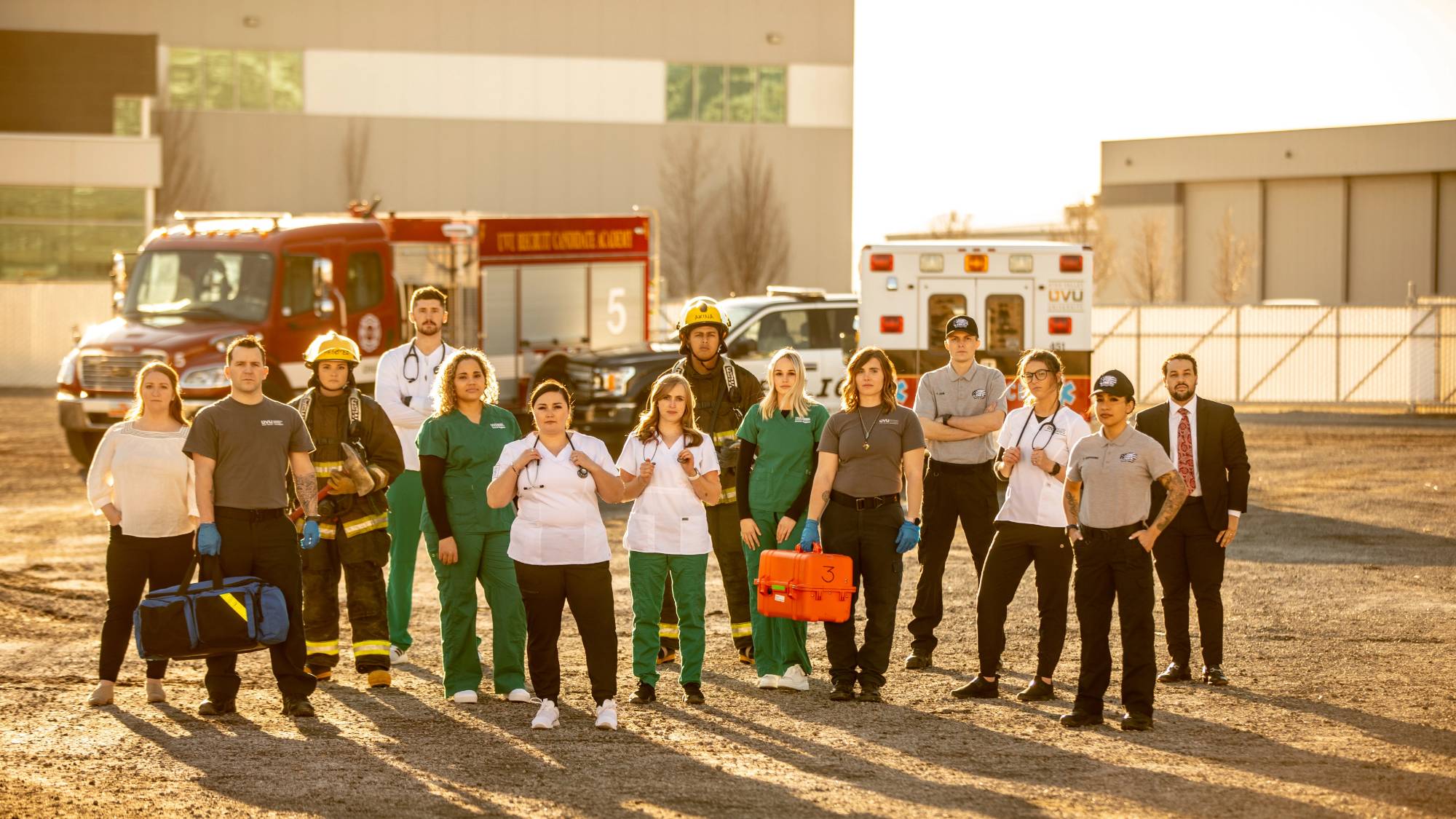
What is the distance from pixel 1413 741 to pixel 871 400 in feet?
10.0

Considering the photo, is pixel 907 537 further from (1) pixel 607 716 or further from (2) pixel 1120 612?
(1) pixel 607 716

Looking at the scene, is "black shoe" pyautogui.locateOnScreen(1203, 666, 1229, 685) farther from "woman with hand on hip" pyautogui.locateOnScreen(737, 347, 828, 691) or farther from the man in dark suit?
"woman with hand on hip" pyautogui.locateOnScreen(737, 347, 828, 691)

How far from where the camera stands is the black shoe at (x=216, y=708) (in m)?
8.64

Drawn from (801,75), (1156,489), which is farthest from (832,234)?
(1156,489)

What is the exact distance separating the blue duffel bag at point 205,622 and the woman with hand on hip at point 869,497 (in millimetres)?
2724

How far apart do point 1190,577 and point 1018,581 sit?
1.21m

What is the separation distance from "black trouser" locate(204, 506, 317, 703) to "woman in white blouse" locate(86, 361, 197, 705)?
31 centimetres

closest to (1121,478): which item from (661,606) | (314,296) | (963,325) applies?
(963,325)

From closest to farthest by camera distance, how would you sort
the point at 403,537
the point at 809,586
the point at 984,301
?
the point at 809,586 < the point at 403,537 < the point at 984,301

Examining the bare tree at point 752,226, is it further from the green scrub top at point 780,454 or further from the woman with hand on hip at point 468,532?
the woman with hand on hip at point 468,532

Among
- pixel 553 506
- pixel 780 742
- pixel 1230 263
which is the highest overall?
pixel 1230 263

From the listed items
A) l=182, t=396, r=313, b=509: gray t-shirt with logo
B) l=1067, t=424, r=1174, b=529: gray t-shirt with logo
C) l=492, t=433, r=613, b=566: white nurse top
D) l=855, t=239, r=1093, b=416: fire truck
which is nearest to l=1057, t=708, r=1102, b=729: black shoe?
l=1067, t=424, r=1174, b=529: gray t-shirt with logo

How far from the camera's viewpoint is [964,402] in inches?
404

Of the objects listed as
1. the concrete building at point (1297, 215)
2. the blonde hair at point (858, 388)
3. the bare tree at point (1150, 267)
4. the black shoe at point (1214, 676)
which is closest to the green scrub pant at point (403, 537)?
the blonde hair at point (858, 388)
